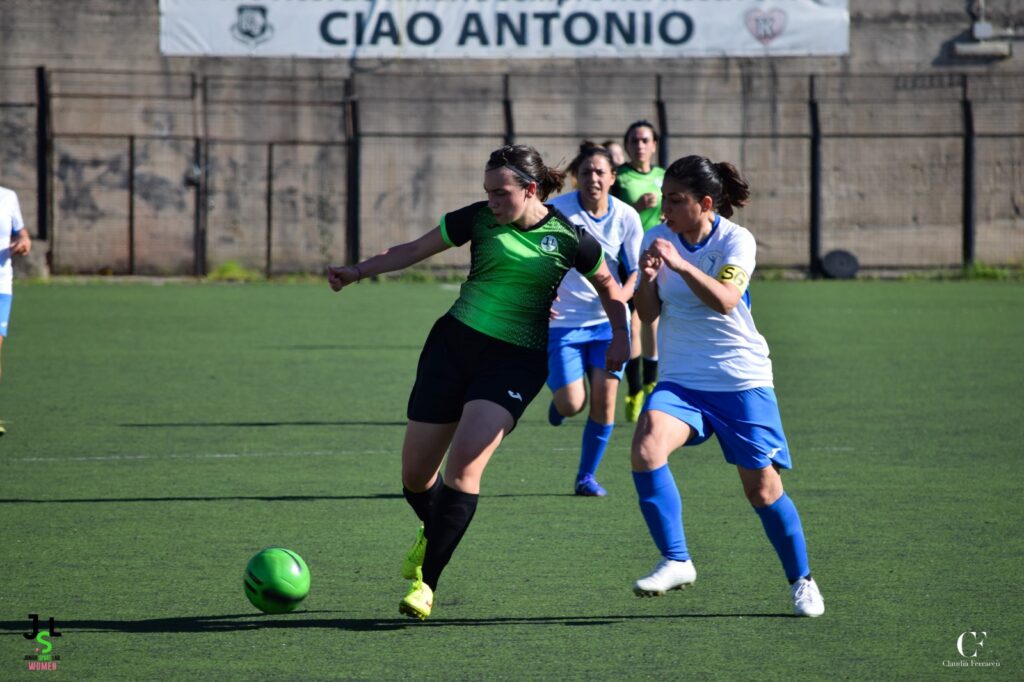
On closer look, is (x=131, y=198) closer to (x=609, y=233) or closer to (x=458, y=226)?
(x=609, y=233)

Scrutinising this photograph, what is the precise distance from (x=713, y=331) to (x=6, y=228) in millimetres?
6637

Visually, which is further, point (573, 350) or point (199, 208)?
point (199, 208)

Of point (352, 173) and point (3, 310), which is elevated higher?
point (352, 173)

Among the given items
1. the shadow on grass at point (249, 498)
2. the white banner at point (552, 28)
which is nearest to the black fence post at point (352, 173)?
the white banner at point (552, 28)

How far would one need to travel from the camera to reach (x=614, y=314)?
6.31 meters

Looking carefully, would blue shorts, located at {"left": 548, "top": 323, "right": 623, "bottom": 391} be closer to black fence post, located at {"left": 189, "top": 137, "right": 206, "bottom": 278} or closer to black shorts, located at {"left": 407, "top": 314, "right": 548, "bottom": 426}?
black shorts, located at {"left": 407, "top": 314, "right": 548, "bottom": 426}

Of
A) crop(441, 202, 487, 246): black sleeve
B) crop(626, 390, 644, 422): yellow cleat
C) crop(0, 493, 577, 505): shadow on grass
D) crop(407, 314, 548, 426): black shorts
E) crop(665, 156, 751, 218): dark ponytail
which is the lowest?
crop(0, 493, 577, 505): shadow on grass

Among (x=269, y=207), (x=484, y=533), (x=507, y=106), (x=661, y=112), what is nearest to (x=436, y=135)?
(x=507, y=106)

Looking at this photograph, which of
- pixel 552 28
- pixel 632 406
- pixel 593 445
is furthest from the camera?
pixel 552 28

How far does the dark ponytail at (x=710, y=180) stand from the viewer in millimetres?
5867

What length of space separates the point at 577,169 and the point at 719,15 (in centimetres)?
1945

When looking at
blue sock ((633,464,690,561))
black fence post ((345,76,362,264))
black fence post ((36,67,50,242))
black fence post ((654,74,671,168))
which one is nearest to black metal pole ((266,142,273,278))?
black fence post ((345,76,362,264))

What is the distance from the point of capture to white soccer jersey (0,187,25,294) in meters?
10.7

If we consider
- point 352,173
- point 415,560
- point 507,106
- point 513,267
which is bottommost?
point 415,560
